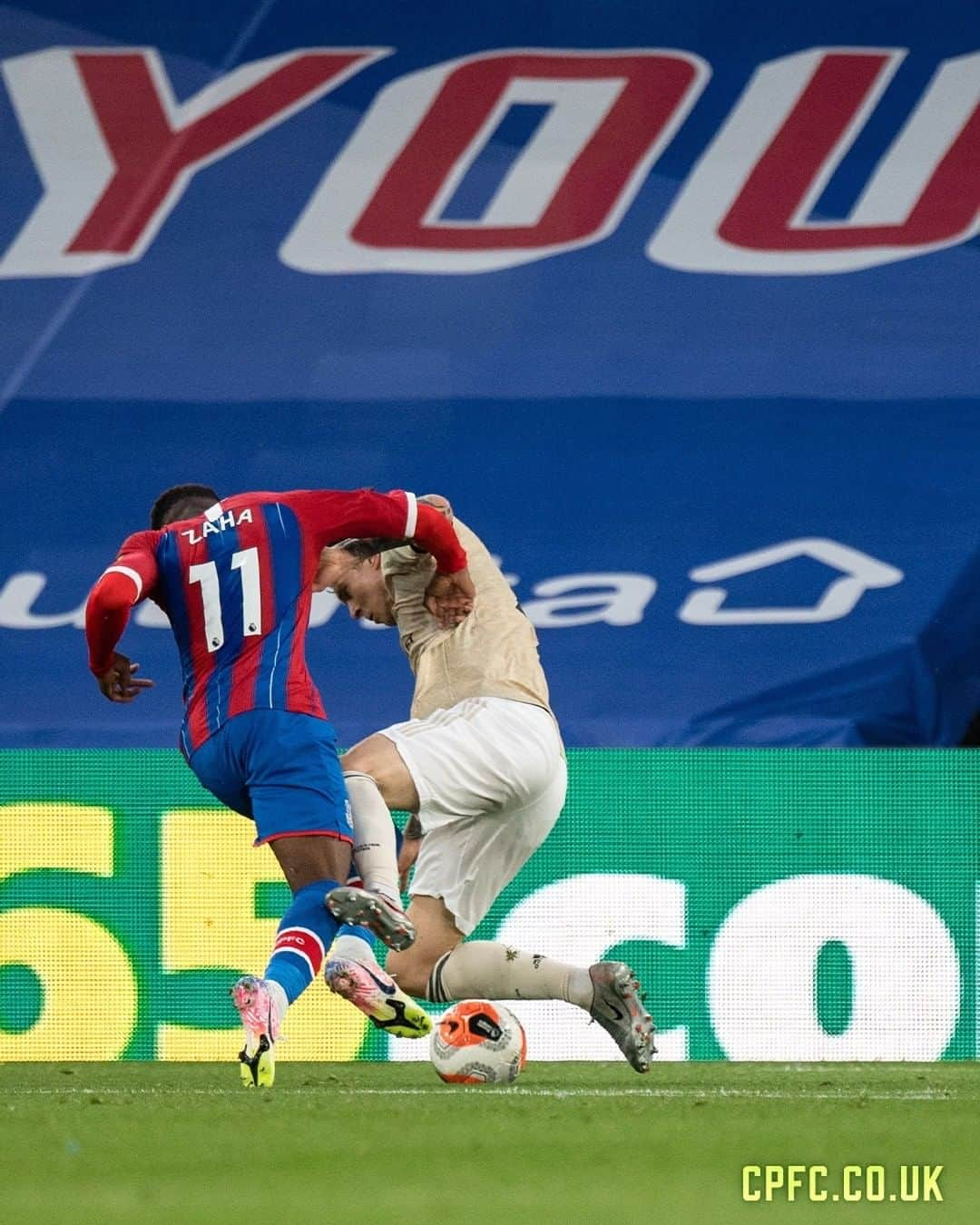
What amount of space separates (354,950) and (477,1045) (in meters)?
0.71

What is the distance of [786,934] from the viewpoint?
7859mm

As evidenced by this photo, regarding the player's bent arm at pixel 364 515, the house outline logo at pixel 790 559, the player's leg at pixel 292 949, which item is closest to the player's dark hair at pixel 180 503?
the player's bent arm at pixel 364 515

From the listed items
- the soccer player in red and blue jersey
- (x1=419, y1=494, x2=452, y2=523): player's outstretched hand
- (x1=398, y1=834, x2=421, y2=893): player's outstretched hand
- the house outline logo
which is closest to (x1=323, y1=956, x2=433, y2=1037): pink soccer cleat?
the soccer player in red and blue jersey

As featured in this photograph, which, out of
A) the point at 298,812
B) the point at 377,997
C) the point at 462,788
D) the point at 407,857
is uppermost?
the point at 462,788

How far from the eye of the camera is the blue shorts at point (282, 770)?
16.7 feet

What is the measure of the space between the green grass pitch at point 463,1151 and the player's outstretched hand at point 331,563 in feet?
4.16

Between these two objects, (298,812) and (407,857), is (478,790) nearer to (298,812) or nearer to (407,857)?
(407,857)

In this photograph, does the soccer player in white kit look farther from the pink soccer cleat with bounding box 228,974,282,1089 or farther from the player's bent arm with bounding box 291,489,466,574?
the pink soccer cleat with bounding box 228,974,282,1089

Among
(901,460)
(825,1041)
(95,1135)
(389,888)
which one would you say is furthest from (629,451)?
(95,1135)

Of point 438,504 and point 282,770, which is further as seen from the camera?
point 438,504

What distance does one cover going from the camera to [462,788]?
577 centimetres

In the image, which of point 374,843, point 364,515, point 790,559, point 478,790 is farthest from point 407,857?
point 790,559

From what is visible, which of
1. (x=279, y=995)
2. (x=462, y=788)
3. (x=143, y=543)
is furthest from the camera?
(x=462, y=788)

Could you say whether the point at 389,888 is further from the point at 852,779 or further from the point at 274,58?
the point at 274,58
